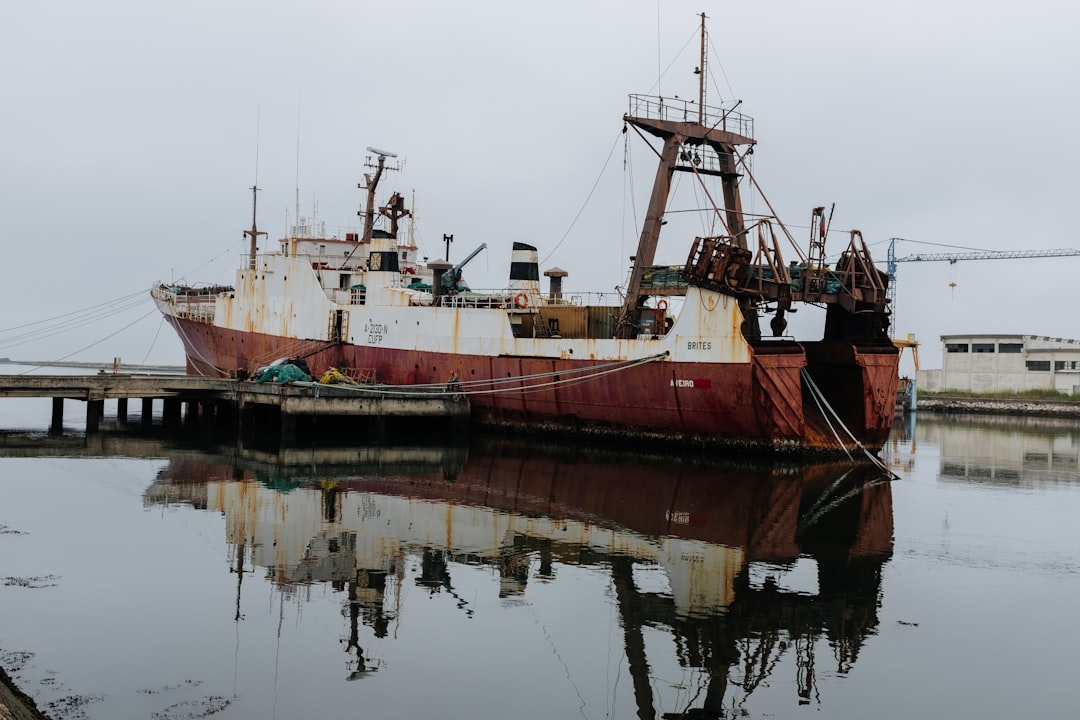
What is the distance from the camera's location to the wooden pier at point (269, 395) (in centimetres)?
2786

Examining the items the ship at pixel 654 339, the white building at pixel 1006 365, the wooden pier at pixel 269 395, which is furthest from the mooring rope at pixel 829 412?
the white building at pixel 1006 365

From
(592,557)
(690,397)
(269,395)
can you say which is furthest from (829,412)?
(269,395)

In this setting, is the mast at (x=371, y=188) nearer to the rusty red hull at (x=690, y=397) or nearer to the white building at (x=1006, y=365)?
the rusty red hull at (x=690, y=397)

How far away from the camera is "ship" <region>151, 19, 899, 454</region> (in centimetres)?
2509

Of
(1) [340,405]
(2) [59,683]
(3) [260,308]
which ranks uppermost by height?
(3) [260,308]

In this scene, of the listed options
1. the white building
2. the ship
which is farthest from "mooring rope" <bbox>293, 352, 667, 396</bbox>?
the white building

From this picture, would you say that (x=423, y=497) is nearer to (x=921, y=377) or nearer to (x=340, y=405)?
(x=340, y=405)

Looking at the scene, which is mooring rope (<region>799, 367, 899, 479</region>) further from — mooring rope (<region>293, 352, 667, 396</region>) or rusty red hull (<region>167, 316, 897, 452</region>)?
mooring rope (<region>293, 352, 667, 396</region>)

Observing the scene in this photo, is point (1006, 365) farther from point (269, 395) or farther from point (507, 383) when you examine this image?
point (269, 395)

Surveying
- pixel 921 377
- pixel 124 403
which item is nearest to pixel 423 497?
pixel 124 403

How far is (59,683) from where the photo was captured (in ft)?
29.5

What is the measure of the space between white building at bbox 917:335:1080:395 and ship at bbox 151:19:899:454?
41171mm

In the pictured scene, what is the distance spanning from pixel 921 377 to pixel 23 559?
67.2 metres

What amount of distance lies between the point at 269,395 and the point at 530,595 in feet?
59.9
